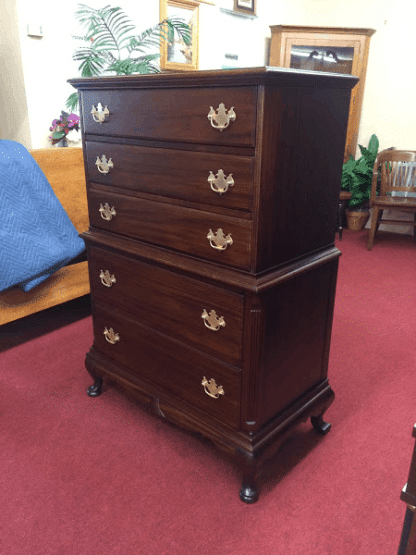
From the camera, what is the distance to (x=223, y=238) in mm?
1407

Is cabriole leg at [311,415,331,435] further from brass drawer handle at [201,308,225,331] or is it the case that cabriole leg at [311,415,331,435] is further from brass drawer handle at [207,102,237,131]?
brass drawer handle at [207,102,237,131]

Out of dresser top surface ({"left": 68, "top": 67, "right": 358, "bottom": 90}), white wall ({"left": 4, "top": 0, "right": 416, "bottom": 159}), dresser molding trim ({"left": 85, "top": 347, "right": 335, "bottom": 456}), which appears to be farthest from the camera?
white wall ({"left": 4, "top": 0, "right": 416, "bottom": 159})

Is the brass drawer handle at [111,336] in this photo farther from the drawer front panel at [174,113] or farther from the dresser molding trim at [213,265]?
the drawer front panel at [174,113]

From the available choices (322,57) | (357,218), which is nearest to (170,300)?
(357,218)

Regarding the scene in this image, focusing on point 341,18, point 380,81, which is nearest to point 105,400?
point 380,81

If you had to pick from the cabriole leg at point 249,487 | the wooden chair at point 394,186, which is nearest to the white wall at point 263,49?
the wooden chair at point 394,186

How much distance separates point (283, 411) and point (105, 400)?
0.89 m

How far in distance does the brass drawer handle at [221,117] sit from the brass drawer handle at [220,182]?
130 millimetres

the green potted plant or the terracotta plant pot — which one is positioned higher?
the green potted plant

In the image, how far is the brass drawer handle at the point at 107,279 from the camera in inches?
74.3

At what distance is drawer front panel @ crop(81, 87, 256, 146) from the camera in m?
1.25

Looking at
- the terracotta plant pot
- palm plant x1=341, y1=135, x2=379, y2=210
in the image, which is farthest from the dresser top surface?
the terracotta plant pot

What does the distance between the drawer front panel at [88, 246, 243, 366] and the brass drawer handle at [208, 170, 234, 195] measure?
32 centimetres

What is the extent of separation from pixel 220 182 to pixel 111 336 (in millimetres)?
942
